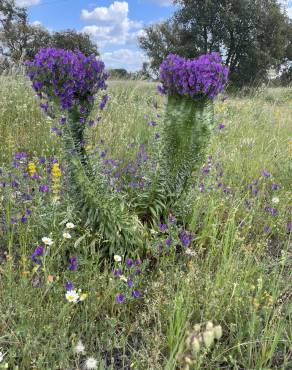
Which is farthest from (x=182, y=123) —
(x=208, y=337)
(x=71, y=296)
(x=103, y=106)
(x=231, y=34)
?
(x=231, y=34)

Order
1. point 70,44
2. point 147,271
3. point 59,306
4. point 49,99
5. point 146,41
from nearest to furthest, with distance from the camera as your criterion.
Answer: point 59,306 → point 49,99 → point 147,271 → point 146,41 → point 70,44

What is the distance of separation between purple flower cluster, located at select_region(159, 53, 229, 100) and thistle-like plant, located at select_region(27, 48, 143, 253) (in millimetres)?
452

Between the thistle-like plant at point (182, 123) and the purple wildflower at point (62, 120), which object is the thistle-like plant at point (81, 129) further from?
the thistle-like plant at point (182, 123)

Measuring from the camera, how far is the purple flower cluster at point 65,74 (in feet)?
6.18

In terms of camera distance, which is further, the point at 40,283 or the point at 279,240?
the point at 279,240

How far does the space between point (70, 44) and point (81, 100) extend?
3383cm

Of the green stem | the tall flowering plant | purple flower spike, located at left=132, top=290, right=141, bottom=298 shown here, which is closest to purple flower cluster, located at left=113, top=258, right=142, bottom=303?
purple flower spike, located at left=132, top=290, right=141, bottom=298

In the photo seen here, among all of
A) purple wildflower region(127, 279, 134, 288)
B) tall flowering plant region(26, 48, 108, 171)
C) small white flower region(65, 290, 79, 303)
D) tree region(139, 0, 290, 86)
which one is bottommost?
purple wildflower region(127, 279, 134, 288)

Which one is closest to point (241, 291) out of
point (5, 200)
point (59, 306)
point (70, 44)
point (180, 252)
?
point (180, 252)

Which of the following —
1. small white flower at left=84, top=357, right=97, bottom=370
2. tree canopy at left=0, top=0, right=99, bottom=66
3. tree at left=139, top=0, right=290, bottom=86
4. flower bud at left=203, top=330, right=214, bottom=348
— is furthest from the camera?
tree canopy at left=0, top=0, right=99, bottom=66

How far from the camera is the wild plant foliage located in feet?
6.31

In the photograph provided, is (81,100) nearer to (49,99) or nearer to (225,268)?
(49,99)

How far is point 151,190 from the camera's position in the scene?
100 inches

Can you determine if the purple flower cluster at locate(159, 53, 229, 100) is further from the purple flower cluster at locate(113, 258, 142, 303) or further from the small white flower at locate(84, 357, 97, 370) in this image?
the small white flower at locate(84, 357, 97, 370)
